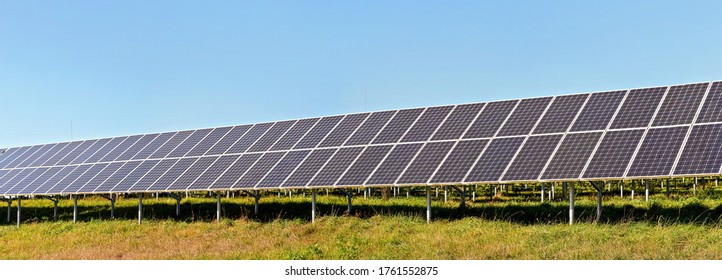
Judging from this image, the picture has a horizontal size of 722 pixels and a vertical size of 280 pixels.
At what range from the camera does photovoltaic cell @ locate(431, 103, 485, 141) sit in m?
27.4

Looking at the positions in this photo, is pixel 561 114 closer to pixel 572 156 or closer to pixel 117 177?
pixel 572 156

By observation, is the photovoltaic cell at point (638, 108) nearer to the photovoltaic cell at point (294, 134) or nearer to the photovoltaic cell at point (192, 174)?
the photovoltaic cell at point (294, 134)

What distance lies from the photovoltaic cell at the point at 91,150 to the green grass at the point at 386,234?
5167 mm

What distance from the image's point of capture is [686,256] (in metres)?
16.8

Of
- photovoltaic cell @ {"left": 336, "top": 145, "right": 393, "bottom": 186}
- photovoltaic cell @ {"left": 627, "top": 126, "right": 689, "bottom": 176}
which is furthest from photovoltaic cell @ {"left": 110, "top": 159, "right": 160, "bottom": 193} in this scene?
photovoltaic cell @ {"left": 627, "top": 126, "right": 689, "bottom": 176}

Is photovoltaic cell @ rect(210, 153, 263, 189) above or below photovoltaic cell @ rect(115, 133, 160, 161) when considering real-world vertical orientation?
above

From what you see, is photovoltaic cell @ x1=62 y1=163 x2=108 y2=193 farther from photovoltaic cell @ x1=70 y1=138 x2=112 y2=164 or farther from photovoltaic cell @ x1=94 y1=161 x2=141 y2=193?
photovoltaic cell @ x1=70 y1=138 x2=112 y2=164

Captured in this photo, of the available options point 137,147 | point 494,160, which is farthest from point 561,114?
point 137,147

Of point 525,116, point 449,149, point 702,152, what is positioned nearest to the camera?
point 702,152

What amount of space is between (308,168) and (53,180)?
16.3 metres

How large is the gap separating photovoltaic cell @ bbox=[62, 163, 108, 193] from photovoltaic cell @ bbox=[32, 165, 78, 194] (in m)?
1.33

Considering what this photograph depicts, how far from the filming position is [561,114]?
1032 inches

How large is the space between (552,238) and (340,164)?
9780 millimetres
